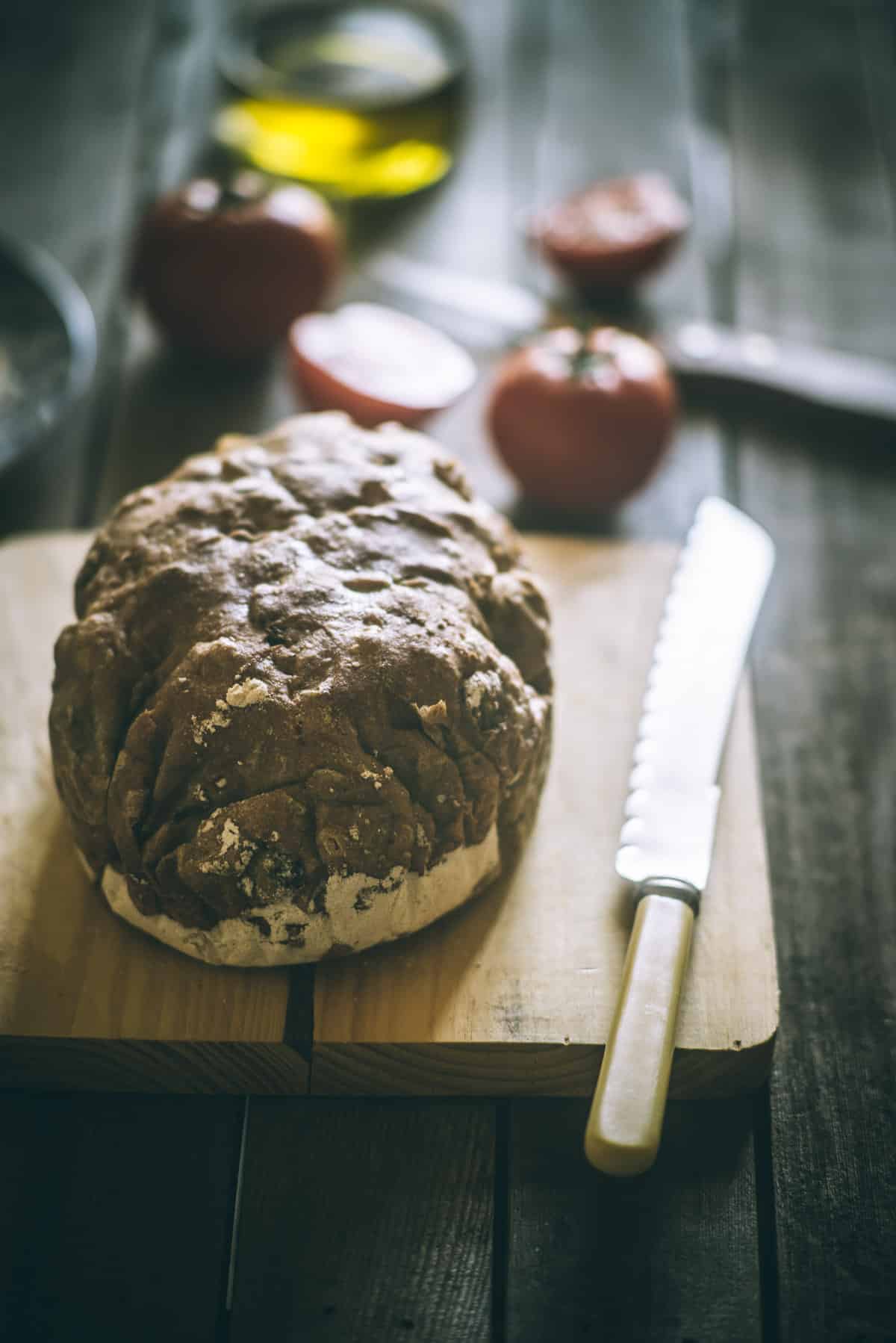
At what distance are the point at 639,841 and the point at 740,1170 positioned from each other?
0.37 metres

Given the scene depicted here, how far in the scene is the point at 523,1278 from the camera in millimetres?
1282

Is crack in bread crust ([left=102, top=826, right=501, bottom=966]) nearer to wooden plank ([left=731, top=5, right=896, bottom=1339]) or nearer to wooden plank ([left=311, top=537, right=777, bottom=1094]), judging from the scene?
wooden plank ([left=311, top=537, right=777, bottom=1094])

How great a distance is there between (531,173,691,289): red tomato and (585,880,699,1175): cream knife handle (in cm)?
157

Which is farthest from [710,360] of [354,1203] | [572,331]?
[354,1203]

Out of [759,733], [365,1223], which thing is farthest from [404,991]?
[759,733]

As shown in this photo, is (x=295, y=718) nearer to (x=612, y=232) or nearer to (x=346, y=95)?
(x=612, y=232)

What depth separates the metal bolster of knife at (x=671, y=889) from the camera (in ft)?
4.67

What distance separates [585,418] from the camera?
6.91ft

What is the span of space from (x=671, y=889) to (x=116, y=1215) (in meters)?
0.69

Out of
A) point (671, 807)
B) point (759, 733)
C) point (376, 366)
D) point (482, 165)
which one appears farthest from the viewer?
point (482, 165)

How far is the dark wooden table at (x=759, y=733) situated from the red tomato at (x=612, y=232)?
0.13 metres

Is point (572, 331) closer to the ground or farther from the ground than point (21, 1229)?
farther from the ground

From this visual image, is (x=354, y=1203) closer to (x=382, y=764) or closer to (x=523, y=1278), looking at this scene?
(x=523, y=1278)

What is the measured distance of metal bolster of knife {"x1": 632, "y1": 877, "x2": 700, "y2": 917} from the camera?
1.42 meters
